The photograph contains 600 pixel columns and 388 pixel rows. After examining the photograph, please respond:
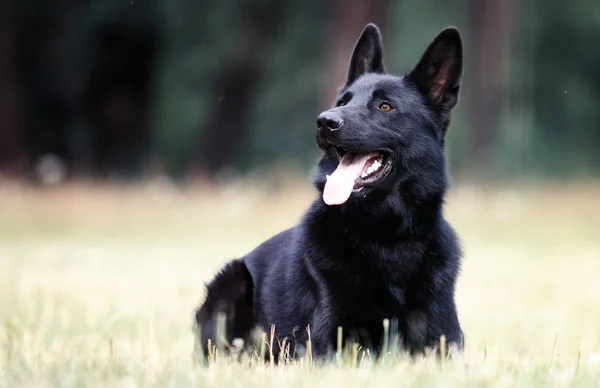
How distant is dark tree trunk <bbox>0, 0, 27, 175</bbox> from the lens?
61.4 feet

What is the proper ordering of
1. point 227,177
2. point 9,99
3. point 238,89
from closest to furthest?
point 227,177 → point 9,99 → point 238,89

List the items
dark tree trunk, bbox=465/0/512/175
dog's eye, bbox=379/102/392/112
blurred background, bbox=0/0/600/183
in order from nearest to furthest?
dog's eye, bbox=379/102/392/112
dark tree trunk, bbox=465/0/512/175
blurred background, bbox=0/0/600/183

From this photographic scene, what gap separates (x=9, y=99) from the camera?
19000mm

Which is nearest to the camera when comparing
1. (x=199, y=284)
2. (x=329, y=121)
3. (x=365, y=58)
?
(x=329, y=121)

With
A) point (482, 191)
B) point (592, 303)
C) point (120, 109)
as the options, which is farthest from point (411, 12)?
point (592, 303)

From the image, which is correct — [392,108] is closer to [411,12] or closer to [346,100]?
[346,100]

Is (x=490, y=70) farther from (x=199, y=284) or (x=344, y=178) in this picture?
(x=344, y=178)

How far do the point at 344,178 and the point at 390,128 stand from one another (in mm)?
357

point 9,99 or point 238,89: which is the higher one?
point 238,89

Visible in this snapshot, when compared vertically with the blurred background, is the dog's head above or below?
below

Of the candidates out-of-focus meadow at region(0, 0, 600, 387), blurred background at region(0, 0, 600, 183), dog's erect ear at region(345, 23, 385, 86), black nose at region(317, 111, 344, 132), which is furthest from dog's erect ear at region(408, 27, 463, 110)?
blurred background at region(0, 0, 600, 183)

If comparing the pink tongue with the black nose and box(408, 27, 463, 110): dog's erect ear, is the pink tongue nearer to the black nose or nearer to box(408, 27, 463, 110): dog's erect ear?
the black nose

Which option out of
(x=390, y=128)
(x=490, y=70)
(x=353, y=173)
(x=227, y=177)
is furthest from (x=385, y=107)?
(x=227, y=177)

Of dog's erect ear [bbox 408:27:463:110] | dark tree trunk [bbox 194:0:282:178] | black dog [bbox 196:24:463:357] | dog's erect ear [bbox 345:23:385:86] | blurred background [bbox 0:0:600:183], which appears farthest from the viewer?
dark tree trunk [bbox 194:0:282:178]
